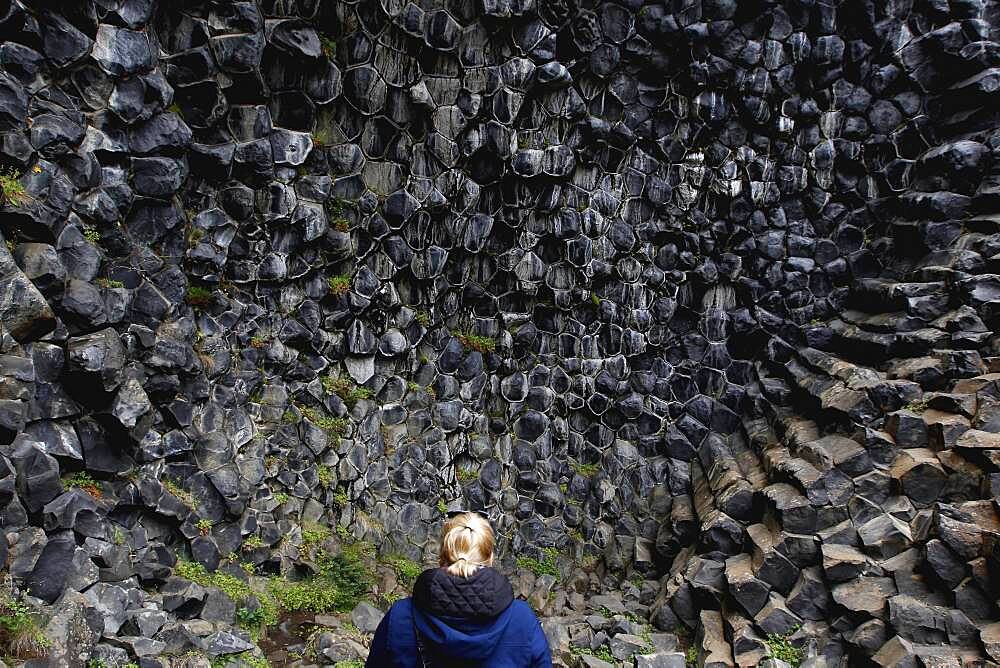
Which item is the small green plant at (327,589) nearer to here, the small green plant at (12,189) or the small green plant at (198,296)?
the small green plant at (198,296)

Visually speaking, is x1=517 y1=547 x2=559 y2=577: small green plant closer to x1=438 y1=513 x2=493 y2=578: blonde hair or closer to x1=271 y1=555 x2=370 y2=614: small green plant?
x1=271 y1=555 x2=370 y2=614: small green plant

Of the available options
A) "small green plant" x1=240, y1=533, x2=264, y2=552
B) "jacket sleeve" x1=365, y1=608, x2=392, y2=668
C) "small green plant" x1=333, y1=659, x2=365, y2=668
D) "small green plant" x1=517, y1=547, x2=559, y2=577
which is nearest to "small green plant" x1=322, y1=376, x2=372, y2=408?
"small green plant" x1=240, y1=533, x2=264, y2=552

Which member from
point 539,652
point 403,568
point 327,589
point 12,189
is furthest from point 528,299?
point 539,652

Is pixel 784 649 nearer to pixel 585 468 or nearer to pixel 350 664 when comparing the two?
pixel 585 468

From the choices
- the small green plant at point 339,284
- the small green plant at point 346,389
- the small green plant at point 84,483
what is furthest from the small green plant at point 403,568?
the small green plant at point 84,483

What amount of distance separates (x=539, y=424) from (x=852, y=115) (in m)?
6.37

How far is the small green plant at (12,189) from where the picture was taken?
19.0 feet

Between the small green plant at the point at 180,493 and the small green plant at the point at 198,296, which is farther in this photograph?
the small green plant at the point at 198,296

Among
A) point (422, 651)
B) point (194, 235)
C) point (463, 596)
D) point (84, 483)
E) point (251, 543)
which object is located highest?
point (463, 596)

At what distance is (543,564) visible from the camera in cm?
996

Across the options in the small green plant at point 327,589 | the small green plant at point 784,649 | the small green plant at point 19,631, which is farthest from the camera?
the small green plant at point 327,589

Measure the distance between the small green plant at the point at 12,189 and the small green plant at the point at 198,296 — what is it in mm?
1968

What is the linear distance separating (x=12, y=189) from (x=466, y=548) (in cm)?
518

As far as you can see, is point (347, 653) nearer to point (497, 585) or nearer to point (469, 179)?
point (497, 585)
